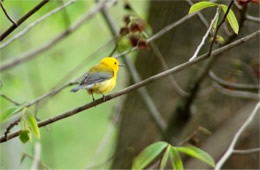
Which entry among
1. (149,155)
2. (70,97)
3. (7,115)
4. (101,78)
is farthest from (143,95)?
(70,97)

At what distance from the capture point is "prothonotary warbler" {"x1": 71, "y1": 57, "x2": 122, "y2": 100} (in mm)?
2094

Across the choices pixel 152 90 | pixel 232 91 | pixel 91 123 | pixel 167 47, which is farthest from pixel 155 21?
pixel 91 123

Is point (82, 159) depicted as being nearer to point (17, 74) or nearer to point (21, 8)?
point (17, 74)

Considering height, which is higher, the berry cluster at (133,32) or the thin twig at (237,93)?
the berry cluster at (133,32)

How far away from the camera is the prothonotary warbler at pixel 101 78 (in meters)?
2.09

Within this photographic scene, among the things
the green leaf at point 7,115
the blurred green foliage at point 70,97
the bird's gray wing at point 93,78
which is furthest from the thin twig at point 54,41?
the blurred green foliage at point 70,97

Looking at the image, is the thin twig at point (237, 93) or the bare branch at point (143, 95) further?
the bare branch at point (143, 95)

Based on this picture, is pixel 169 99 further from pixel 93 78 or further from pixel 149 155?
pixel 149 155

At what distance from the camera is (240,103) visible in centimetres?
282

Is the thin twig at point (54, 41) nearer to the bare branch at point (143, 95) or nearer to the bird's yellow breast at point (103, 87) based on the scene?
the bird's yellow breast at point (103, 87)

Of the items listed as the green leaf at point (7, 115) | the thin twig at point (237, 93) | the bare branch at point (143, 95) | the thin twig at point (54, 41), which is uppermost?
the thin twig at point (54, 41)

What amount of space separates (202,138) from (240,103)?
0.29 m

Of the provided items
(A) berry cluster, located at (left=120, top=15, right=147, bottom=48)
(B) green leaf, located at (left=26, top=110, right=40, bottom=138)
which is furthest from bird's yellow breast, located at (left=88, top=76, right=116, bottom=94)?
(B) green leaf, located at (left=26, top=110, right=40, bottom=138)

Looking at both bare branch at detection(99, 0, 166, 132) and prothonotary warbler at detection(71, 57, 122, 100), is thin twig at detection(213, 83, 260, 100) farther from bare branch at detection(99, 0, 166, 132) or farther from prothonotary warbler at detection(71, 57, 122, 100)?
prothonotary warbler at detection(71, 57, 122, 100)
